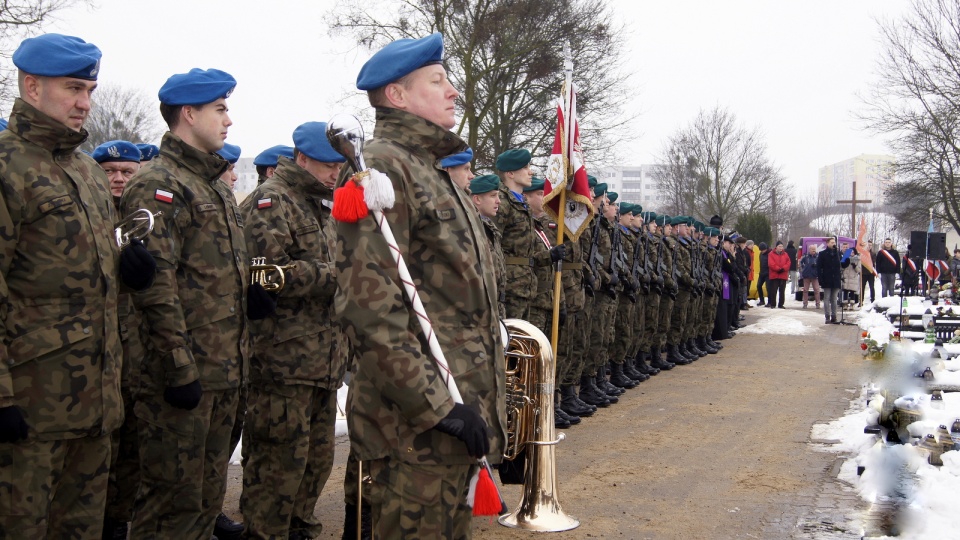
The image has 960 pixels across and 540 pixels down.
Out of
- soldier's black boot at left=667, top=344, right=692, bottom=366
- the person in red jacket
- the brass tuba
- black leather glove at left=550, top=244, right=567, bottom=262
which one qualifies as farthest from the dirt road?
the person in red jacket

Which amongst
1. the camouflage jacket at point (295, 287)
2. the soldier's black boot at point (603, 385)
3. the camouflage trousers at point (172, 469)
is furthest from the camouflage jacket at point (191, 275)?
the soldier's black boot at point (603, 385)

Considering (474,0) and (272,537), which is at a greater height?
(474,0)

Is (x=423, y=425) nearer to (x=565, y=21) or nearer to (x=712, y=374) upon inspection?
(x=712, y=374)

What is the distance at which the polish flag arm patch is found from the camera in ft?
13.2

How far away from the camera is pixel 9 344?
327cm

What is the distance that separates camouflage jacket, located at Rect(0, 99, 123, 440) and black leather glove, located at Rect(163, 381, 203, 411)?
0.26 metres

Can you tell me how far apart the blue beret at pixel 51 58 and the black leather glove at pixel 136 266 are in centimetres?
70

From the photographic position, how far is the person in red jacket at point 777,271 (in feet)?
81.7

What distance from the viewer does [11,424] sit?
3086 millimetres

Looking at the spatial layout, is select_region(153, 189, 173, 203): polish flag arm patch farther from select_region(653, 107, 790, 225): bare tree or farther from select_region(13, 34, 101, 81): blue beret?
select_region(653, 107, 790, 225): bare tree

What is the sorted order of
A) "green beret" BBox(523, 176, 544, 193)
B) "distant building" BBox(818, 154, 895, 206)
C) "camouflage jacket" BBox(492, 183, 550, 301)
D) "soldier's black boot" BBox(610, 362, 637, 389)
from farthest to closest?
"distant building" BBox(818, 154, 895, 206) < "soldier's black boot" BBox(610, 362, 637, 389) < "green beret" BBox(523, 176, 544, 193) < "camouflage jacket" BBox(492, 183, 550, 301)

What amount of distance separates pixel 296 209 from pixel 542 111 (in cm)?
2073

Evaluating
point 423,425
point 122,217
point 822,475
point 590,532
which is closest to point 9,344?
point 122,217

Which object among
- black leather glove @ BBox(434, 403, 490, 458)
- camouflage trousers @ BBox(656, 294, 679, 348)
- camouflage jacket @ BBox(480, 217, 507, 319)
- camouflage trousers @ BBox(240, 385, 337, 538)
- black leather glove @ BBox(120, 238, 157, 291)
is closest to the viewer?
black leather glove @ BBox(434, 403, 490, 458)
